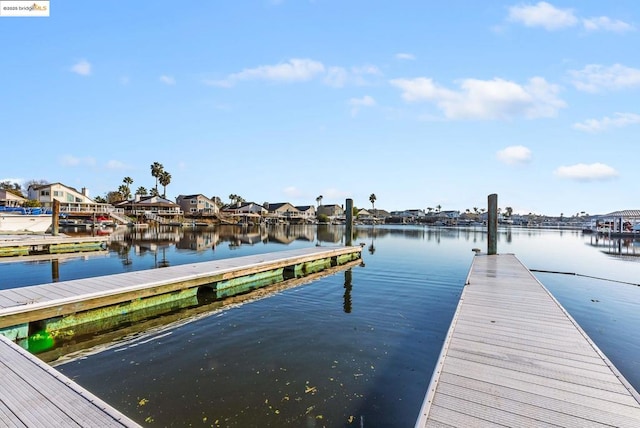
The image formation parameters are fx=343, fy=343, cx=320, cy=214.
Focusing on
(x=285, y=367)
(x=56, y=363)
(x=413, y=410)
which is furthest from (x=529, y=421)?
A: (x=56, y=363)

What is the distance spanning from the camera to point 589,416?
12.1 feet

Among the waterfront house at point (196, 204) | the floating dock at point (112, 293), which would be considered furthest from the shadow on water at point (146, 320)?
the waterfront house at point (196, 204)

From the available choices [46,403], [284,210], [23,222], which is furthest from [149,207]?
[46,403]

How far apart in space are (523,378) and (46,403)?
585 centimetres

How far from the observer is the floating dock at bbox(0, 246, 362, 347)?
7.65 meters

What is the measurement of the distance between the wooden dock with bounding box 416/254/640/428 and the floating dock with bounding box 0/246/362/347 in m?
8.28

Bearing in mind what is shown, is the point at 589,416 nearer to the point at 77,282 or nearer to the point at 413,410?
the point at 413,410

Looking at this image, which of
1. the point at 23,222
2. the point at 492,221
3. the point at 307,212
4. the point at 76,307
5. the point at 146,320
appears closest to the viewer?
the point at 76,307

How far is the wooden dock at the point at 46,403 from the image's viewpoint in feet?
11.7

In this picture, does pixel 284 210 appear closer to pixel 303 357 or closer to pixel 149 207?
pixel 149 207

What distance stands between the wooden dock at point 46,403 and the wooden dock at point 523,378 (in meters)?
3.42

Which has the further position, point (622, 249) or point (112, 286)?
point (622, 249)

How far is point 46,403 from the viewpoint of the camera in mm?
3924

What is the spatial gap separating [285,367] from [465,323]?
3.64 metres
